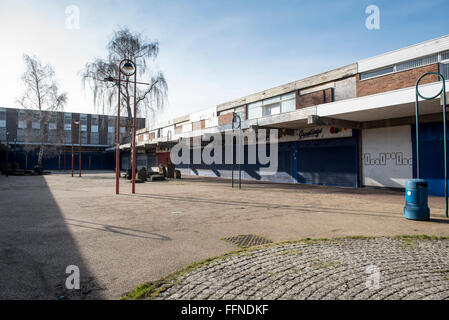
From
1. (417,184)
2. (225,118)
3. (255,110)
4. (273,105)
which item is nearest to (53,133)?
(225,118)

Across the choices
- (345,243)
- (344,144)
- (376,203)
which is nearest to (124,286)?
(345,243)

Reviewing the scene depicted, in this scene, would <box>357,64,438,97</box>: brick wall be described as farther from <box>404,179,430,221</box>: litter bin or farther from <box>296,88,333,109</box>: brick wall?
<box>404,179,430,221</box>: litter bin

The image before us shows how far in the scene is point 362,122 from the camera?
51.0 feet

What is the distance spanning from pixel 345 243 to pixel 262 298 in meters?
2.67

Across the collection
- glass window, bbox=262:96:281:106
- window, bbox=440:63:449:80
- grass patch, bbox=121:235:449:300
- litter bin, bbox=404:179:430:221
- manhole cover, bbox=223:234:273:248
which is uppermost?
glass window, bbox=262:96:281:106

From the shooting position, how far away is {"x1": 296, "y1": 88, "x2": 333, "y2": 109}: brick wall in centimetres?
1702

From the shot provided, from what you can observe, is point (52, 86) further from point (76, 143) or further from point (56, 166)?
point (76, 143)

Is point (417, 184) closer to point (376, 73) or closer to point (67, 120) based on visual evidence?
point (376, 73)

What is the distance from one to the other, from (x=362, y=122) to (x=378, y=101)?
3.87 m

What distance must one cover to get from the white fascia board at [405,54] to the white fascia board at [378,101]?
3.16 meters

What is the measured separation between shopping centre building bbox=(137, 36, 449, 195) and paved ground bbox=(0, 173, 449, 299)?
14.7ft

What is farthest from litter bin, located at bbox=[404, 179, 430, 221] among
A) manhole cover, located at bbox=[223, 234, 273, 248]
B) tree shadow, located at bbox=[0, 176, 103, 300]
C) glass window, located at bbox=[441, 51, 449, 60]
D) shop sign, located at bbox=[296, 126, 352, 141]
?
shop sign, located at bbox=[296, 126, 352, 141]

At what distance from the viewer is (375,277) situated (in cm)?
336

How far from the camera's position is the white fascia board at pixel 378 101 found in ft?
33.9
